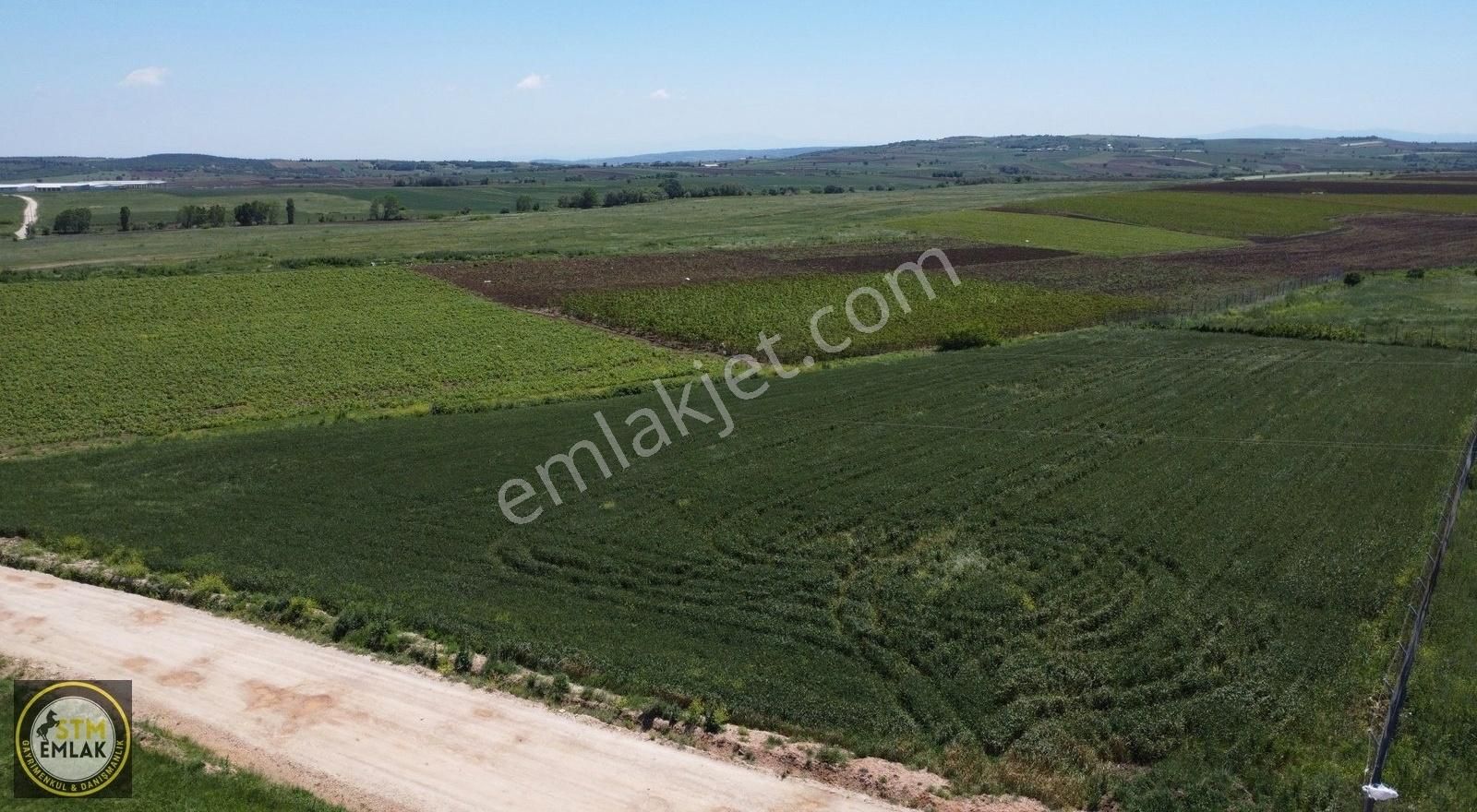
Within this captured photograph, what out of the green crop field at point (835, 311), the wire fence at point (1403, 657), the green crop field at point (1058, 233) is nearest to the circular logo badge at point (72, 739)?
the wire fence at point (1403, 657)

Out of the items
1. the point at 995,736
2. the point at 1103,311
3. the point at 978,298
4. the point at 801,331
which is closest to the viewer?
the point at 995,736

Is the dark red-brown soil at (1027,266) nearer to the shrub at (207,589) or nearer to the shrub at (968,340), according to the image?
the shrub at (968,340)

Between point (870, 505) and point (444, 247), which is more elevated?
point (444, 247)

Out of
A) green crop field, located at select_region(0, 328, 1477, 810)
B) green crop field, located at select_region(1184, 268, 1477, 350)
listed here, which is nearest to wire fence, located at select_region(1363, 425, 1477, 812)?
green crop field, located at select_region(0, 328, 1477, 810)

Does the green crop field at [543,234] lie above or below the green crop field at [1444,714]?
above

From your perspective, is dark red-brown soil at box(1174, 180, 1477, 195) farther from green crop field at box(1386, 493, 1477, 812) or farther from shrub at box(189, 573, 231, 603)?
shrub at box(189, 573, 231, 603)

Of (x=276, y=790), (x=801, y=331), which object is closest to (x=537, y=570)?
(x=276, y=790)

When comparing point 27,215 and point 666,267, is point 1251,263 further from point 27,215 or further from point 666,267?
point 27,215

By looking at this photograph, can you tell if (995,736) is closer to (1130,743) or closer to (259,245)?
(1130,743)
